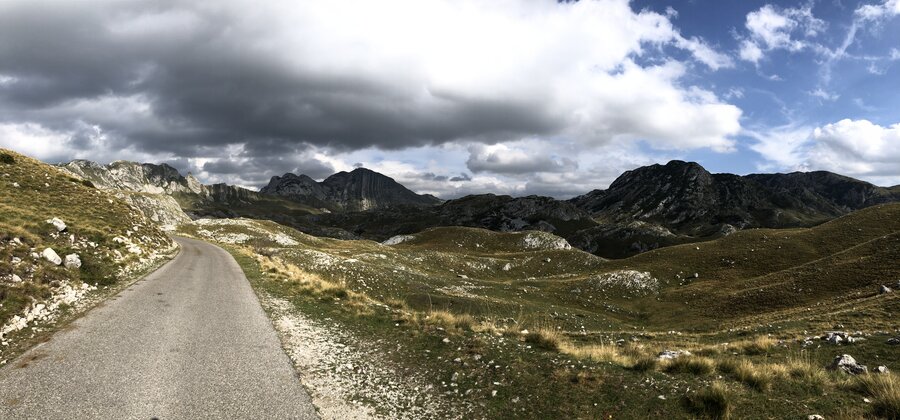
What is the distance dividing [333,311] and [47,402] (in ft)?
41.6

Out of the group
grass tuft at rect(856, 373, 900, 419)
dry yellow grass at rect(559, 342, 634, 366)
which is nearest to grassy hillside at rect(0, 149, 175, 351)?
dry yellow grass at rect(559, 342, 634, 366)

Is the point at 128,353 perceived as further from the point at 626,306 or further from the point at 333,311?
the point at 626,306

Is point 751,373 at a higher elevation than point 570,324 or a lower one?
higher

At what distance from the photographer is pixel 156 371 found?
11.5m

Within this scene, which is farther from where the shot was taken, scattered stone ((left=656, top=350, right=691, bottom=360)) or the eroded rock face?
the eroded rock face

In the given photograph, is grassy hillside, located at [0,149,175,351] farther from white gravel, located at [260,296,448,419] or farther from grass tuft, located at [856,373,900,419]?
grass tuft, located at [856,373,900,419]

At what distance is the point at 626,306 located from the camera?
55.2 meters

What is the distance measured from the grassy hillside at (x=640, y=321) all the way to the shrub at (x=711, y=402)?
35 mm

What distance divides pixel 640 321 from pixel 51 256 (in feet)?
175

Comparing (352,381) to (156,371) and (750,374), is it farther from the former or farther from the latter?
(750,374)

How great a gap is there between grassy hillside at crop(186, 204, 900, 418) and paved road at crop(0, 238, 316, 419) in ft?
13.0

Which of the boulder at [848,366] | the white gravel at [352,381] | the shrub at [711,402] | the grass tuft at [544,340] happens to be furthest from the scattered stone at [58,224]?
the boulder at [848,366]

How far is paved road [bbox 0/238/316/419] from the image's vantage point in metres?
9.38

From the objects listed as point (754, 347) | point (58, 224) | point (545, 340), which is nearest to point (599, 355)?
point (545, 340)
